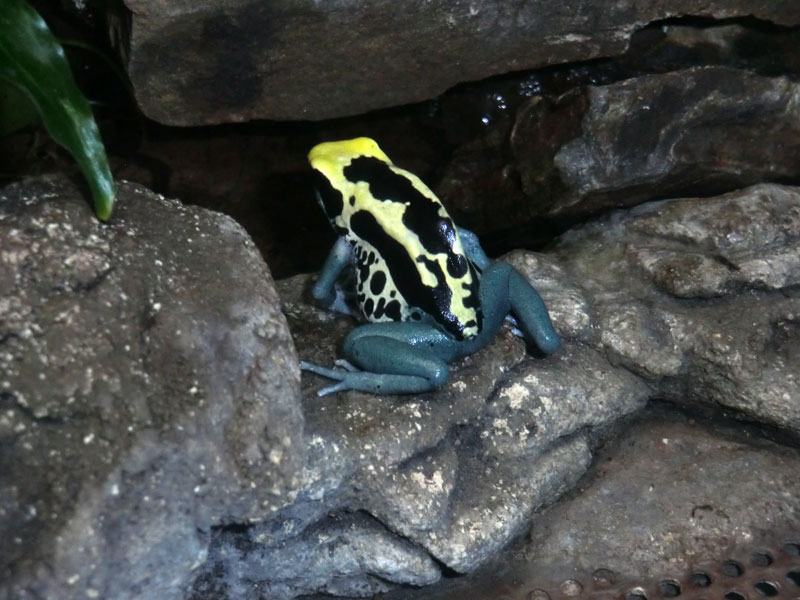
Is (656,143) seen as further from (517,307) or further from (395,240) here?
(395,240)

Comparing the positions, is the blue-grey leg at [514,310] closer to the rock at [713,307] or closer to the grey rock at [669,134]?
the rock at [713,307]

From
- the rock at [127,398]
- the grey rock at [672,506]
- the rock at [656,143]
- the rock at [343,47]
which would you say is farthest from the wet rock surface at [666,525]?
the rock at [343,47]

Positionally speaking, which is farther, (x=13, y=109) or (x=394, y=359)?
(x=13, y=109)

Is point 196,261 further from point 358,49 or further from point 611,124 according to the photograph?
point 611,124

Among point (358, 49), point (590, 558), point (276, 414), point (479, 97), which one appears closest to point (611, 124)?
point (479, 97)

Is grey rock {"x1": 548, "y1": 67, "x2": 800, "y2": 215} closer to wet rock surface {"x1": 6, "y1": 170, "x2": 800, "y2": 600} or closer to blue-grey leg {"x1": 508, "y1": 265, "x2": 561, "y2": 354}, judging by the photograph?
wet rock surface {"x1": 6, "y1": 170, "x2": 800, "y2": 600}

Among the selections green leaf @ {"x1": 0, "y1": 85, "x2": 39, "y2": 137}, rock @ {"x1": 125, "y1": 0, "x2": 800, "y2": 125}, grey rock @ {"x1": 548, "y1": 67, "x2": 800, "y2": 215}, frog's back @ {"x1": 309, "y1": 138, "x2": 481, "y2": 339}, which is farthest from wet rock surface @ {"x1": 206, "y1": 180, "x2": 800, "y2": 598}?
green leaf @ {"x1": 0, "y1": 85, "x2": 39, "y2": 137}

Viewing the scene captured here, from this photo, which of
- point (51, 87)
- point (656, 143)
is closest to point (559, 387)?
point (656, 143)
